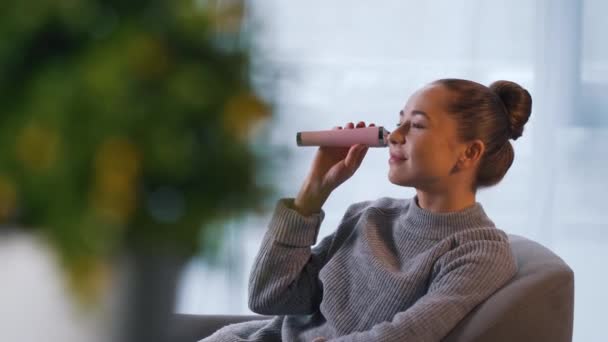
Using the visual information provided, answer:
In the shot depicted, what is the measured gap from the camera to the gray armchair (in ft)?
4.47

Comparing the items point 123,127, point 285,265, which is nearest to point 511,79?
point 285,265

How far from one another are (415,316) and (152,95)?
1101 mm

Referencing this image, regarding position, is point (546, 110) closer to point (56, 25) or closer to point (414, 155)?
point (414, 155)

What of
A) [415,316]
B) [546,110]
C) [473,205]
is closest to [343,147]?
[473,205]

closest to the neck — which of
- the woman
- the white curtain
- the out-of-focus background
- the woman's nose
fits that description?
the woman

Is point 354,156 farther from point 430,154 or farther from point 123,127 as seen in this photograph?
point 123,127

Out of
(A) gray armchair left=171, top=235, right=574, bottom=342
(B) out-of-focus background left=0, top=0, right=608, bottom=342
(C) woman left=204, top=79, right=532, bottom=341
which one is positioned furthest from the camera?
(B) out-of-focus background left=0, top=0, right=608, bottom=342

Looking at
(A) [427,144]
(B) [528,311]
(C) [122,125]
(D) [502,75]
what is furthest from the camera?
(D) [502,75]

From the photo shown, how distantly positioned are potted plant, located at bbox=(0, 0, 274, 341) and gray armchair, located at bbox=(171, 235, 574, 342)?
3.24ft

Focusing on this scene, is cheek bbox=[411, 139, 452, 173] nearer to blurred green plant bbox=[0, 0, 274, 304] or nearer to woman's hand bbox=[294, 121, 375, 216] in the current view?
woman's hand bbox=[294, 121, 375, 216]

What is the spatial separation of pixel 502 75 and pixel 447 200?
1.26 metres

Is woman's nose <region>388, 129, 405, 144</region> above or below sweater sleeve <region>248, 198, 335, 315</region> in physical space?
above

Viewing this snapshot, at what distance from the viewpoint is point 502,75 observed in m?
2.73

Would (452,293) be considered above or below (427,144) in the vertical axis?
below
